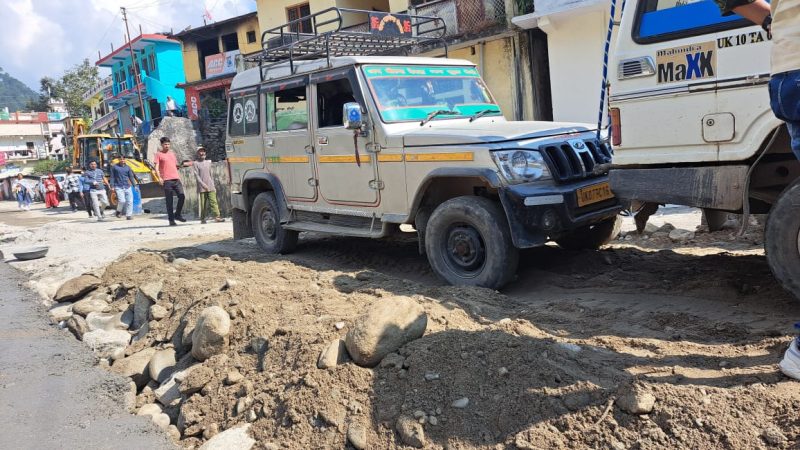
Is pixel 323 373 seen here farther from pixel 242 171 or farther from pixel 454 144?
pixel 242 171

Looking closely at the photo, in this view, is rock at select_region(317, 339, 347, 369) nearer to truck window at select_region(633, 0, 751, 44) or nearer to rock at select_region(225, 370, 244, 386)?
rock at select_region(225, 370, 244, 386)

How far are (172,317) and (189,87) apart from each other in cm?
2737

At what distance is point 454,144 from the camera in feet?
16.5

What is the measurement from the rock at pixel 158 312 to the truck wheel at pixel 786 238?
498cm

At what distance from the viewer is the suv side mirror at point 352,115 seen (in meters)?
5.64

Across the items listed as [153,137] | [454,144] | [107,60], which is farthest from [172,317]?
[107,60]

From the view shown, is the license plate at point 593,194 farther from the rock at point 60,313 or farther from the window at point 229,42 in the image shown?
the window at point 229,42

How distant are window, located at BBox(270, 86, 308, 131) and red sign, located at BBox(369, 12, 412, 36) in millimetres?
1180

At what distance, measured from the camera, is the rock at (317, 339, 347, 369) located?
3.58 meters

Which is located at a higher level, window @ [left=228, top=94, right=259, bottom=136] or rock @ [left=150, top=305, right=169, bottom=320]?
window @ [left=228, top=94, right=259, bottom=136]

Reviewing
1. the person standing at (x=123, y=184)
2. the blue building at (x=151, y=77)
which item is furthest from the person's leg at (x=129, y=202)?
the blue building at (x=151, y=77)

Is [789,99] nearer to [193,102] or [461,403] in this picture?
[461,403]

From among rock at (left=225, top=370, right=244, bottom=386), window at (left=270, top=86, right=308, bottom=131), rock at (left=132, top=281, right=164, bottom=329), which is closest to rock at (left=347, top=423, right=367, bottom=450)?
rock at (left=225, top=370, right=244, bottom=386)

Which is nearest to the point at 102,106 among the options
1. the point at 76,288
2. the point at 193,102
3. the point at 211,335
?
the point at 193,102
